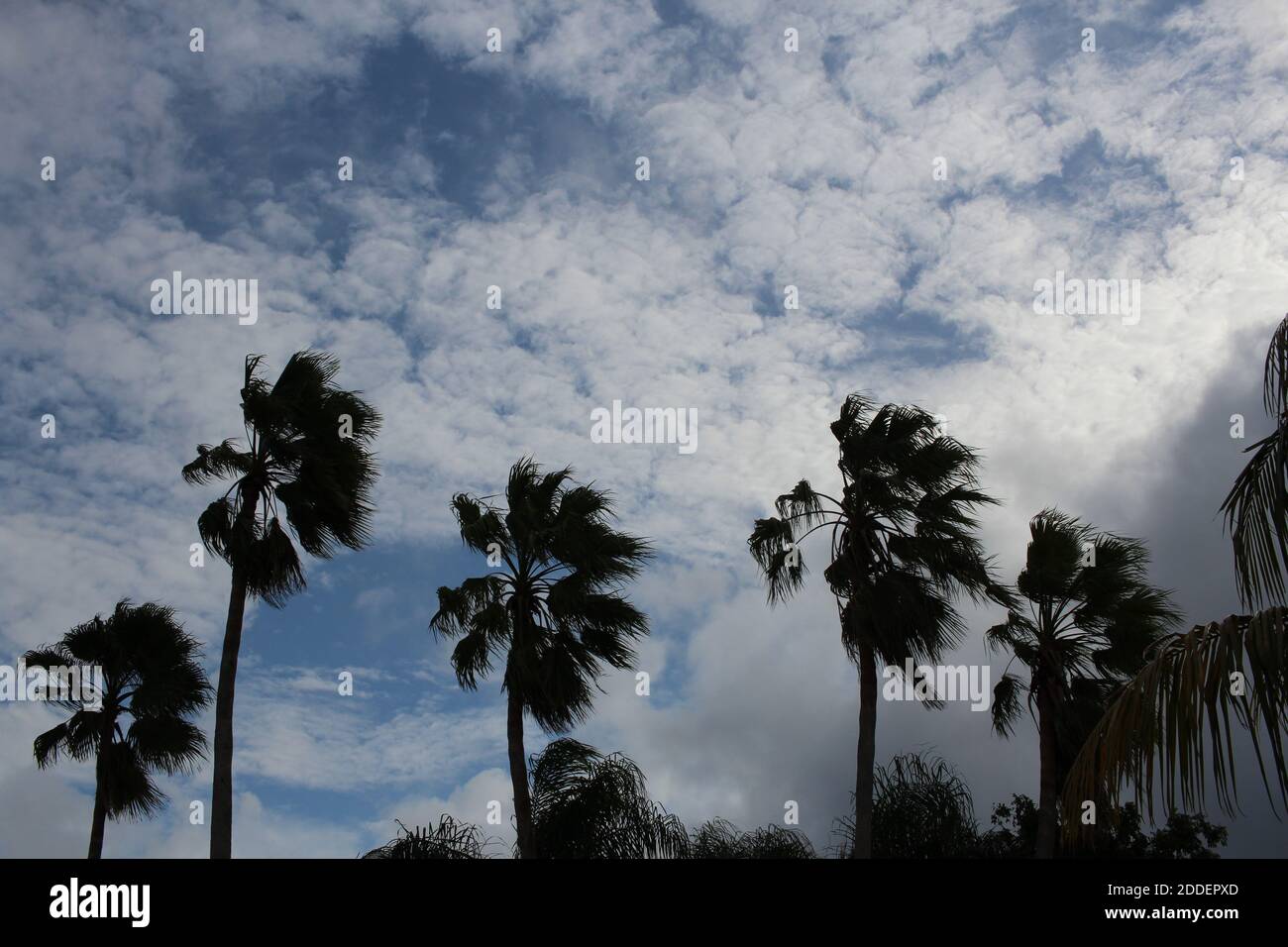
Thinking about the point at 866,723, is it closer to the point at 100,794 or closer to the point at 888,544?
the point at 888,544

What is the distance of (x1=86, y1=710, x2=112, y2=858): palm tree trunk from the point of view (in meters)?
20.9

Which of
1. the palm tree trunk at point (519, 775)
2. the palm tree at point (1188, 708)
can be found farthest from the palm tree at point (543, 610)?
the palm tree at point (1188, 708)

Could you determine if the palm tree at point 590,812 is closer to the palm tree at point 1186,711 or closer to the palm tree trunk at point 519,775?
the palm tree trunk at point 519,775

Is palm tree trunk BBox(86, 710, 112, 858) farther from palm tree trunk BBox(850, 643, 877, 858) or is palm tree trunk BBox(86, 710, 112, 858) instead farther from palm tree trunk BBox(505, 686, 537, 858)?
palm tree trunk BBox(850, 643, 877, 858)

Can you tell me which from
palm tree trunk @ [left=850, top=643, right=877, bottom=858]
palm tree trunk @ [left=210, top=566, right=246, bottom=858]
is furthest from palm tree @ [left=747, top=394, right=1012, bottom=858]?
palm tree trunk @ [left=210, top=566, right=246, bottom=858]

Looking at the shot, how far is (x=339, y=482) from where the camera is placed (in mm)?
18109

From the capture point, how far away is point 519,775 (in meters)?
17.7

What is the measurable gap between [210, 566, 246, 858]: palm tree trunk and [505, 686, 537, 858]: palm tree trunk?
4.37 m

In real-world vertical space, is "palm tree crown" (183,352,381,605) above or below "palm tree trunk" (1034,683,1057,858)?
above

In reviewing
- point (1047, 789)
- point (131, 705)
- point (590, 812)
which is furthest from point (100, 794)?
point (1047, 789)

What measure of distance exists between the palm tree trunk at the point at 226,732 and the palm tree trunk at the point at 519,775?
4.37 metres
